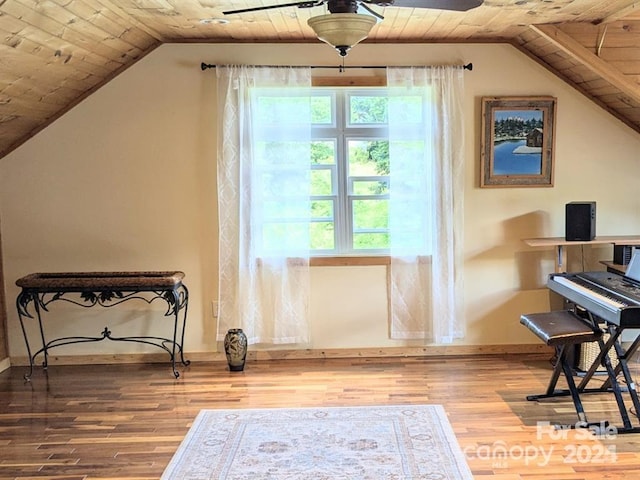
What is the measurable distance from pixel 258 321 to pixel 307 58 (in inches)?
79.7

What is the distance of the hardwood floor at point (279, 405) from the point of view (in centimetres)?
294

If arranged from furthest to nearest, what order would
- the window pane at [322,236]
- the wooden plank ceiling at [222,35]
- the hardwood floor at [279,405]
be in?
the window pane at [322,236], the wooden plank ceiling at [222,35], the hardwood floor at [279,405]

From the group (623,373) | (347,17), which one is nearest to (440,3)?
(347,17)

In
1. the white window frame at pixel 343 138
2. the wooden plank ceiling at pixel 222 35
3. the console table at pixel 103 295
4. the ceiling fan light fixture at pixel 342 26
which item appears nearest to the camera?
the ceiling fan light fixture at pixel 342 26

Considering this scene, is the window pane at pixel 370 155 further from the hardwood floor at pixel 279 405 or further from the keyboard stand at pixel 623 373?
the keyboard stand at pixel 623 373

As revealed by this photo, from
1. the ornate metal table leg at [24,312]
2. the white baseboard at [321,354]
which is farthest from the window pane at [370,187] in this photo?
the ornate metal table leg at [24,312]

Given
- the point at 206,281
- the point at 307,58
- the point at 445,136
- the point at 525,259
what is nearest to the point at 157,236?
the point at 206,281

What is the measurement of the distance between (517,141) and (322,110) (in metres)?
1.50

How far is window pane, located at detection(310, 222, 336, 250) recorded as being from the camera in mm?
4539

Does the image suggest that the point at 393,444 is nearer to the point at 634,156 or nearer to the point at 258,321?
the point at 258,321

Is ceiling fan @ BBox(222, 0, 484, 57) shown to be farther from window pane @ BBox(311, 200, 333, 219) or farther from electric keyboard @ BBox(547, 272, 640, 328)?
window pane @ BBox(311, 200, 333, 219)

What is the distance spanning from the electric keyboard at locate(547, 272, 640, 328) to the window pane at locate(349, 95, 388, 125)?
1718mm

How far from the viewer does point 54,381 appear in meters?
4.22

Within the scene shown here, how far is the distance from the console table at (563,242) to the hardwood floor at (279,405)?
0.80m
